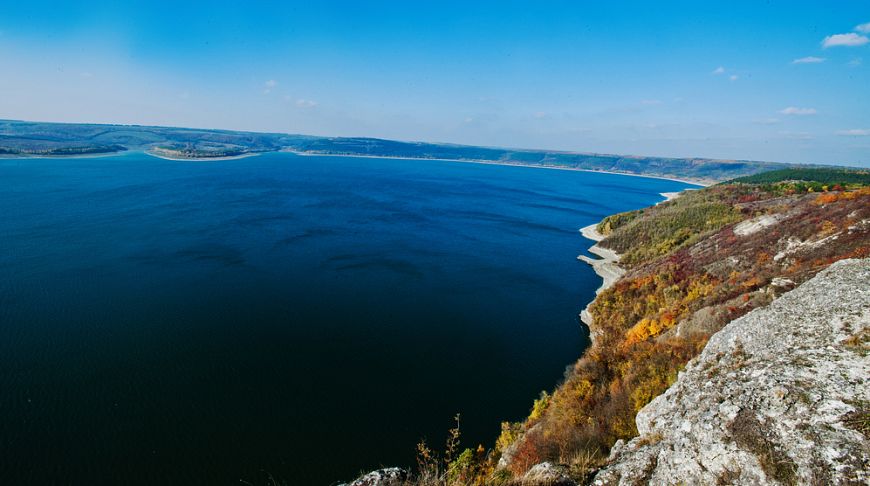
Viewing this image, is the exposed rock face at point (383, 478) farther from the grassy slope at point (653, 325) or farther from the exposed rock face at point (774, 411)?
the exposed rock face at point (774, 411)

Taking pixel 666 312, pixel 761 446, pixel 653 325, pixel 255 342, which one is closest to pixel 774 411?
pixel 761 446

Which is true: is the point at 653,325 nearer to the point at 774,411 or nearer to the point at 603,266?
the point at 774,411

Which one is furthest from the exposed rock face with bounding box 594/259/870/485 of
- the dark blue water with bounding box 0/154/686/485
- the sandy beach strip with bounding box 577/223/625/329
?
the sandy beach strip with bounding box 577/223/625/329

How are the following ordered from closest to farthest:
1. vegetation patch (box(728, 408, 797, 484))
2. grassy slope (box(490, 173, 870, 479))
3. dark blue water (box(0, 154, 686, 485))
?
vegetation patch (box(728, 408, 797, 484)), grassy slope (box(490, 173, 870, 479)), dark blue water (box(0, 154, 686, 485))

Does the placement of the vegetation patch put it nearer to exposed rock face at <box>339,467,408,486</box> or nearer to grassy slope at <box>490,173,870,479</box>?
Answer: grassy slope at <box>490,173,870,479</box>

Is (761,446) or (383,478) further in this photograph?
(383,478)

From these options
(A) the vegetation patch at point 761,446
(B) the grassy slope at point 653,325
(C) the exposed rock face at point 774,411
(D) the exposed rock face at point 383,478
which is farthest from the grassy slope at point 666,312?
(D) the exposed rock face at point 383,478

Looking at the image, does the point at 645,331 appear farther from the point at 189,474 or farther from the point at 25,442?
the point at 25,442
